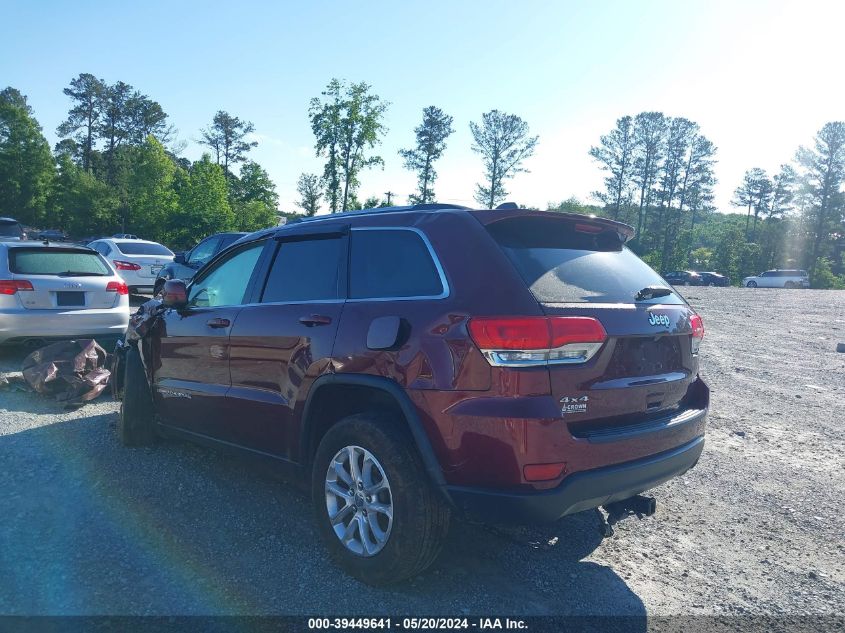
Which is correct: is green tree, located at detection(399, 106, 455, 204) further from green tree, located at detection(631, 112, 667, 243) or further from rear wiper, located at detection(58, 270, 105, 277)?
rear wiper, located at detection(58, 270, 105, 277)

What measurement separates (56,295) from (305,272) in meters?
5.05

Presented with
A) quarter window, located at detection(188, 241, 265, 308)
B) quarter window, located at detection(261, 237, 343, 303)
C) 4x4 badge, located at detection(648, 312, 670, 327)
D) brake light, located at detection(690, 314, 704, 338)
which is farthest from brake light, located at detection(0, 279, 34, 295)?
brake light, located at detection(690, 314, 704, 338)

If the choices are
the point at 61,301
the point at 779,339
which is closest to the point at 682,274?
the point at 779,339

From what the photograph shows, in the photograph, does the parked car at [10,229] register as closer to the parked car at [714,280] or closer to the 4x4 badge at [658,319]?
the 4x4 badge at [658,319]

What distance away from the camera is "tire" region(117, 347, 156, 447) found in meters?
4.99

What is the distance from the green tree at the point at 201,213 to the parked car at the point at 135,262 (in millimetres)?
21230

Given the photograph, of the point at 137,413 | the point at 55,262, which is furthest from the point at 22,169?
the point at 137,413

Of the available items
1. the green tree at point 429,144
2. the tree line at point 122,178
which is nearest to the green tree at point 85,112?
the tree line at point 122,178

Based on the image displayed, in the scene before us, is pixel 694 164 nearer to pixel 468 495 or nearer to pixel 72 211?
pixel 72 211

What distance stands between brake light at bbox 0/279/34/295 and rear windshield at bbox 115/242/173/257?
26.6 ft

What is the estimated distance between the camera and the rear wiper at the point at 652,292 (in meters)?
3.12

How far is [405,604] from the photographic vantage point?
291 centimetres

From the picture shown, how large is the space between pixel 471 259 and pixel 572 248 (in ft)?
2.17

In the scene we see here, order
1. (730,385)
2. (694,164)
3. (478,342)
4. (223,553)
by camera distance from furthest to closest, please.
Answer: (694,164), (730,385), (223,553), (478,342)
